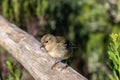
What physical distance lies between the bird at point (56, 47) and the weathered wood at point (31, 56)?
52 mm

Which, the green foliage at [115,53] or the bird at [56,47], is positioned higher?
the green foliage at [115,53]

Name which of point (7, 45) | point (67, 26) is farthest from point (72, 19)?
point (7, 45)

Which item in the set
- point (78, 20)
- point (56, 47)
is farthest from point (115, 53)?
point (78, 20)

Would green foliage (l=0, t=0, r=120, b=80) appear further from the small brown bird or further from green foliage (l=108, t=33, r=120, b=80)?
green foliage (l=108, t=33, r=120, b=80)

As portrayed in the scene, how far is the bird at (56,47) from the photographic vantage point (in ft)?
12.8

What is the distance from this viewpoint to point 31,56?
3975mm

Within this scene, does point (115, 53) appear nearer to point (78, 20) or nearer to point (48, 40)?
point (48, 40)

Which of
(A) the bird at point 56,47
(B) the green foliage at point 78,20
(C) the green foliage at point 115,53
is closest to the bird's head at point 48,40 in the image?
(A) the bird at point 56,47

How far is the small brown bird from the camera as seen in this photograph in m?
3.90

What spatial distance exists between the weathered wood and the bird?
0.17ft

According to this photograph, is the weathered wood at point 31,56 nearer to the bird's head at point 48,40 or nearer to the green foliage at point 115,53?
the bird's head at point 48,40

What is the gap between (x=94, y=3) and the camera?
721 cm

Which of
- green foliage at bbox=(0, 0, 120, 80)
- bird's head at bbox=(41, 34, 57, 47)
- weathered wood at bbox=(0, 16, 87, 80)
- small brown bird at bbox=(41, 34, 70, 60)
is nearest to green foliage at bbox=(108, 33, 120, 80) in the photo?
weathered wood at bbox=(0, 16, 87, 80)

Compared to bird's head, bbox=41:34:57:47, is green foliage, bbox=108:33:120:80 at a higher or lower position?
higher
